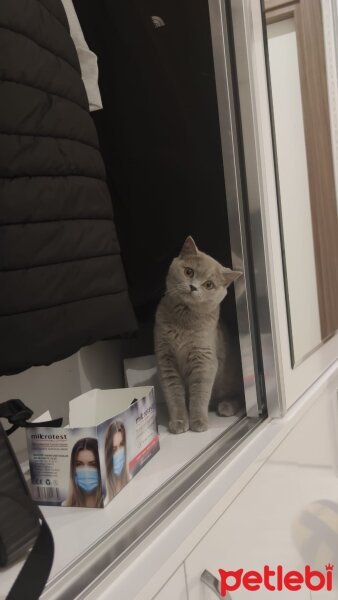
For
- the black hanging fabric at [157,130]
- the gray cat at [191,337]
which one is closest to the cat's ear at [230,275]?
the gray cat at [191,337]

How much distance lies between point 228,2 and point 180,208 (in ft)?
1.34

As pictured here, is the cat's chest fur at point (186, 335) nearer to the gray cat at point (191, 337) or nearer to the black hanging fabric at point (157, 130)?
the gray cat at point (191, 337)

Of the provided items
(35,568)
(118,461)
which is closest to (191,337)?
(118,461)

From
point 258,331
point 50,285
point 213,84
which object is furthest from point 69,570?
point 213,84

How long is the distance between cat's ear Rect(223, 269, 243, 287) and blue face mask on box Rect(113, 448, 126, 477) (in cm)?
41

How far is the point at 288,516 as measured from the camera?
35.1 inches

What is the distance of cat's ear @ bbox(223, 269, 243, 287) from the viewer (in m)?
0.93

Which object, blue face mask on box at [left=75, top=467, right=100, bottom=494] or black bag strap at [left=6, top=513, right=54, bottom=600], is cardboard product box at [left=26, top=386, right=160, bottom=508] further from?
black bag strap at [left=6, top=513, right=54, bottom=600]

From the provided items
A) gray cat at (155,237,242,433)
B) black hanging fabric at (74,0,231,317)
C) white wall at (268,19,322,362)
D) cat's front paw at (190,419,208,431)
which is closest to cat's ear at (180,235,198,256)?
gray cat at (155,237,242,433)

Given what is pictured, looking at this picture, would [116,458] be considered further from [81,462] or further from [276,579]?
[276,579]

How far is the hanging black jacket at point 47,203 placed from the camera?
1.92 ft

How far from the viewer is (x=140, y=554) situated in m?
0.52

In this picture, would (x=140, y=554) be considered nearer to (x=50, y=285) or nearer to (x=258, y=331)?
(x=50, y=285)

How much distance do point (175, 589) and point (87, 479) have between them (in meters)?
0.18
